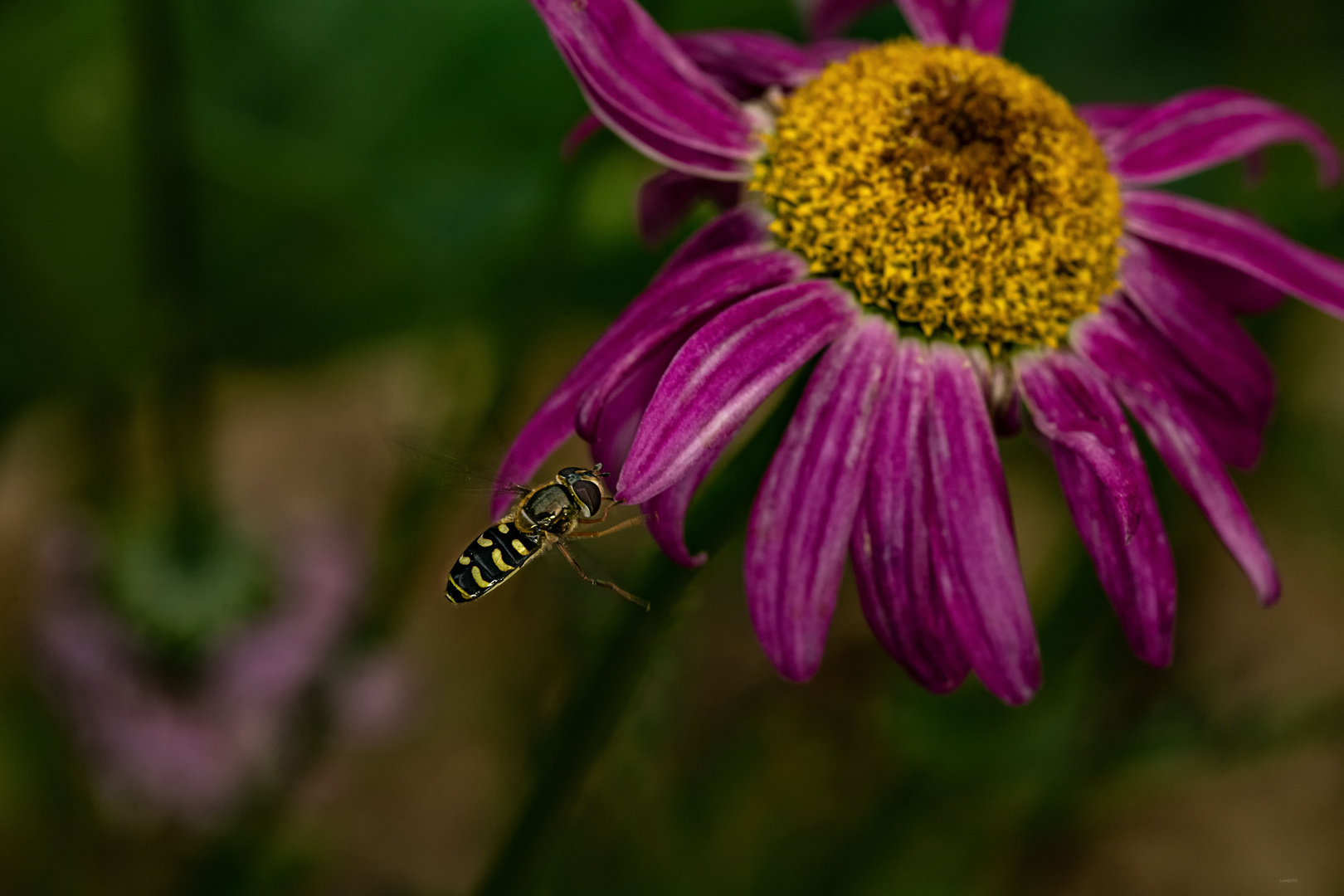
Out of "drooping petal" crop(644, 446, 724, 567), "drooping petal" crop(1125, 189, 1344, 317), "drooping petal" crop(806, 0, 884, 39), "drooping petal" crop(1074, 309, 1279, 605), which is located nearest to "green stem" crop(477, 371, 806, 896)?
"drooping petal" crop(644, 446, 724, 567)

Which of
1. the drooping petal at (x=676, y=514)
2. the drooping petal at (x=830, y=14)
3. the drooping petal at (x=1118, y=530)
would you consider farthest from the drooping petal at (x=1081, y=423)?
the drooping petal at (x=830, y=14)

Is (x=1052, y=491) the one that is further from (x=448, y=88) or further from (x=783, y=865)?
(x=448, y=88)

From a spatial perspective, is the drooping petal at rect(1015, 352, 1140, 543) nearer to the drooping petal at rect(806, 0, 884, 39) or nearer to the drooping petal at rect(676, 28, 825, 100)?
the drooping petal at rect(676, 28, 825, 100)

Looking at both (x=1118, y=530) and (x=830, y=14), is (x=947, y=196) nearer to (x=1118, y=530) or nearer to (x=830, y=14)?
(x=1118, y=530)

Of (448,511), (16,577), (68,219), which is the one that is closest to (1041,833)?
(448,511)

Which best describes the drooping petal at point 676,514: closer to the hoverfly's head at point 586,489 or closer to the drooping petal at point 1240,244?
the hoverfly's head at point 586,489

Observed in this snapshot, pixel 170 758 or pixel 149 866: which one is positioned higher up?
pixel 170 758

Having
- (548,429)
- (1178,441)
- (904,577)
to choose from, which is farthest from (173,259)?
(1178,441)
